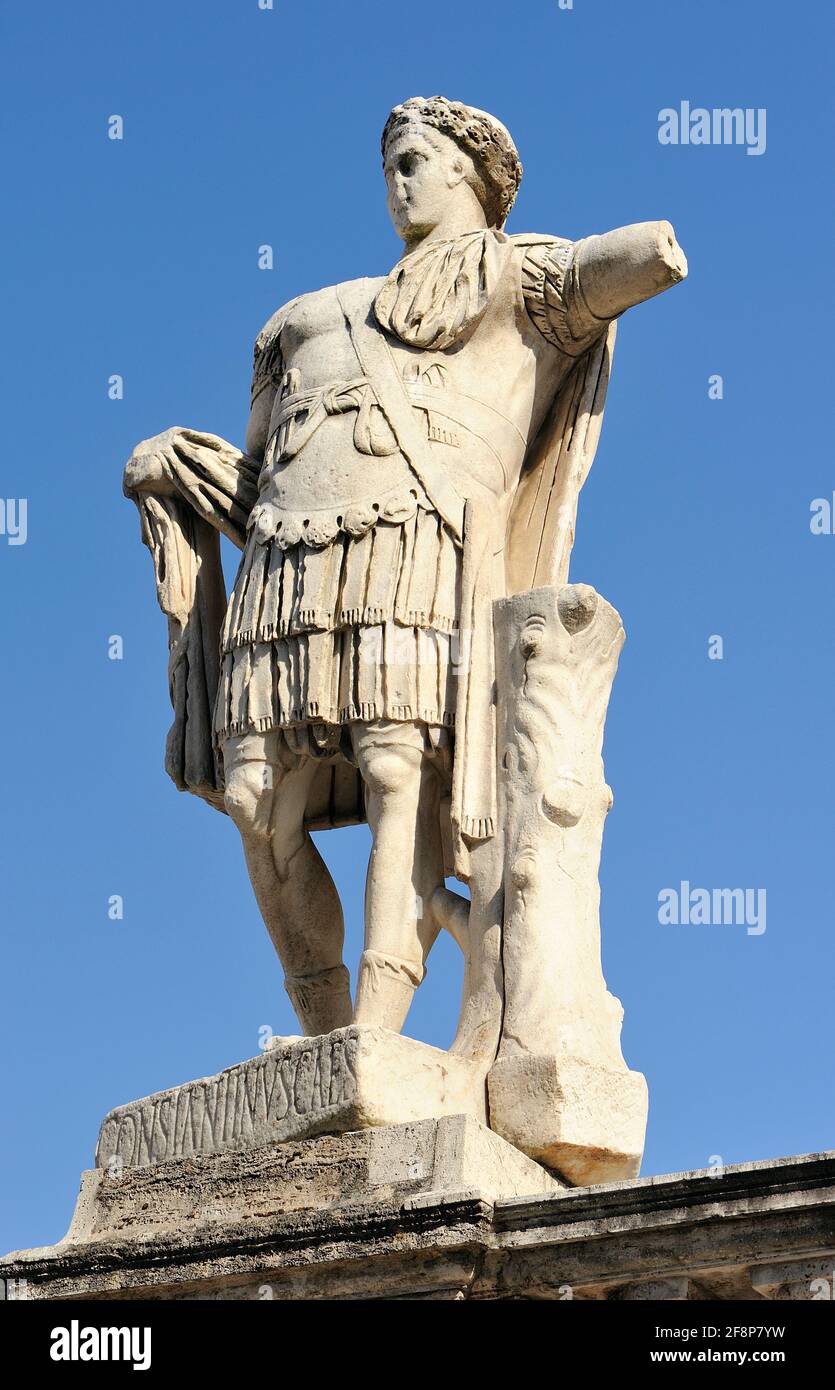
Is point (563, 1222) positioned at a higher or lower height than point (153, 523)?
lower

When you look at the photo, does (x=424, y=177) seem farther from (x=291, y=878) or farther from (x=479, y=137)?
(x=291, y=878)

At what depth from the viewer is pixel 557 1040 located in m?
8.57

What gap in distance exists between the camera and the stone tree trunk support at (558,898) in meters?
8.52

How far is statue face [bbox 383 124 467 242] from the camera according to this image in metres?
10.0

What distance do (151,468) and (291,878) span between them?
1.99 meters

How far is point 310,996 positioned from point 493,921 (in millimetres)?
1187

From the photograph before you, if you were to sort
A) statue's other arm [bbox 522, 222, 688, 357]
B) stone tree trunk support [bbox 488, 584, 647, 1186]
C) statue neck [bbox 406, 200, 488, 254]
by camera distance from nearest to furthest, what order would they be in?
stone tree trunk support [bbox 488, 584, 647, 1186] → statue's other arm [bbox 522, 222, 688, 357] → statue neck [bbox 406, 200, 488, 254]

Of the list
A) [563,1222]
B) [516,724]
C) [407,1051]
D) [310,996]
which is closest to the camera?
[563,1222]

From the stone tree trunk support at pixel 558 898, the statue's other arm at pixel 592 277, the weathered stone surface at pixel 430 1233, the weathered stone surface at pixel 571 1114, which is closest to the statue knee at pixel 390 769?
the stone tree trunk support at pixel 558 898

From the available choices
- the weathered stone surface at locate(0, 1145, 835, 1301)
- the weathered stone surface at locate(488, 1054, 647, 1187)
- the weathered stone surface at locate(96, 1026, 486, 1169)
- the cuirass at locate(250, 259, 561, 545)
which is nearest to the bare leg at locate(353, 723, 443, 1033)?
the weathered stone surface at locate(96, 1026, 486, 1169)

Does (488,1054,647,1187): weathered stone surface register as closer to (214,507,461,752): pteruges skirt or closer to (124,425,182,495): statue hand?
(214,507,461,752): pteruges skirt

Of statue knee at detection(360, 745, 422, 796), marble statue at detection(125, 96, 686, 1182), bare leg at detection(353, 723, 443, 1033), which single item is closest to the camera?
marble statue at detection(125, 96, 686, 1182)
